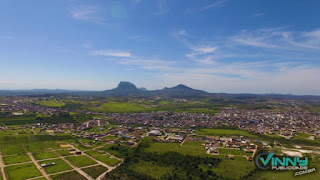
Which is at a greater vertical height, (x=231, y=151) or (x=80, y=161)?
(x=231, y=151)

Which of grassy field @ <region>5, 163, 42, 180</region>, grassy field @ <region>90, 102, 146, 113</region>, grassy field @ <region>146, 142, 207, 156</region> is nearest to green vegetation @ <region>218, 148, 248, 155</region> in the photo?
grassy field @ <region>146, 142, 207, 156</region>

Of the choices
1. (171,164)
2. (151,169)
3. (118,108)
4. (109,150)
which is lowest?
(109,150)

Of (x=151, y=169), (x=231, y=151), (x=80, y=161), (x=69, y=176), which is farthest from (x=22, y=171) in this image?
(x=231, y=151)

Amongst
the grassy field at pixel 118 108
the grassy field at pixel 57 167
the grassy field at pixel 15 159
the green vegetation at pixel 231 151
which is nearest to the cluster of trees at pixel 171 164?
A: the green vegetation at pixel 231 151

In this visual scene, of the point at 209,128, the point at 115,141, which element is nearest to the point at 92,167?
the point at 115,141

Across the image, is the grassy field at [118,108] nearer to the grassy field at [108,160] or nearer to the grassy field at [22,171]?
the grassy field at [108,160]

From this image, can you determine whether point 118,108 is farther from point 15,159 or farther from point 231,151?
point 231,151

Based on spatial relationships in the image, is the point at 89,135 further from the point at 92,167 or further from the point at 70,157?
the point at 92,167
